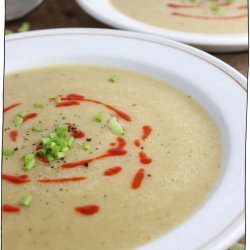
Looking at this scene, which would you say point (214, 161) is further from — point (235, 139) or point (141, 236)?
point (141, 236)

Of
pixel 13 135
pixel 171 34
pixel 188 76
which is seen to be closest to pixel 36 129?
pixel 13 135

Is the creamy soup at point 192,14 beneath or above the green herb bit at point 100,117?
beneath

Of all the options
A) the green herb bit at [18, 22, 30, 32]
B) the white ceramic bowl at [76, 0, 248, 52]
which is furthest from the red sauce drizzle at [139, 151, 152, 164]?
the green herb bit at [18, 22, 30, 32]

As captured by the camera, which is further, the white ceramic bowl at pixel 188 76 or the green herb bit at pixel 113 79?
the green herb bit at pixel 113 79

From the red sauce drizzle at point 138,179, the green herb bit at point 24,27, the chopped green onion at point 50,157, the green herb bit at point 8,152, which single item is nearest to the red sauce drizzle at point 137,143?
the red sauce drizzle at point 138,179

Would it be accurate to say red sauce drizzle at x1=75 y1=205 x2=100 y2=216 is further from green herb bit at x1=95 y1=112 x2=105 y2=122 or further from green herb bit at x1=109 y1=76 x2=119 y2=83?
green herb bit at x1=109 y1=76 x2=119 y2=83

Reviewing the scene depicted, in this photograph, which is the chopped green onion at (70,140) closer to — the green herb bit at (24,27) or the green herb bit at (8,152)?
the green herb bit at (8,152)

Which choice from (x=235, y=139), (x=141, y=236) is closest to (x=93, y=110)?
(x=235, y=139)
